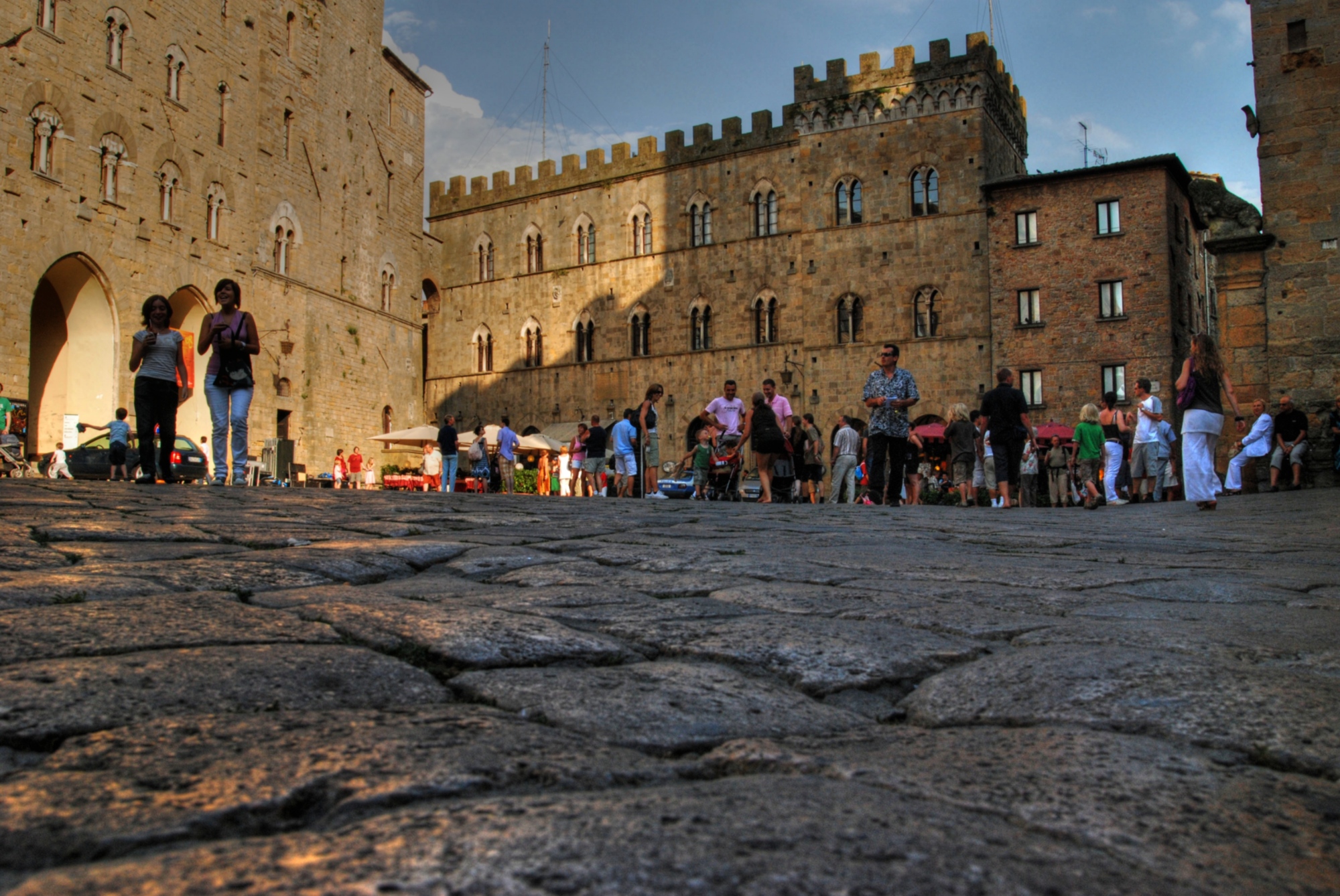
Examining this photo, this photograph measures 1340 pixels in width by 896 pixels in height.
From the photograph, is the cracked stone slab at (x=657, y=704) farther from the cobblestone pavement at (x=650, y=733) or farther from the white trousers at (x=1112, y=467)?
the white trousers at (x=1112, y=467)

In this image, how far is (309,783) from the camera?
1131mm

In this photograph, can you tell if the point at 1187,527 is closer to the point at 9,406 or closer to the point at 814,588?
the point at 814,588

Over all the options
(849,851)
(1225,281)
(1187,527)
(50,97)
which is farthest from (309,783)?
(50,97)

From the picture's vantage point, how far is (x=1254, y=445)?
14.5 m

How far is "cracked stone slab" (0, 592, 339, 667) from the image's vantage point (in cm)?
180

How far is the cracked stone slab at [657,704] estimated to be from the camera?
1498mm

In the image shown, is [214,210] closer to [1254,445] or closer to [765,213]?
[765,213]

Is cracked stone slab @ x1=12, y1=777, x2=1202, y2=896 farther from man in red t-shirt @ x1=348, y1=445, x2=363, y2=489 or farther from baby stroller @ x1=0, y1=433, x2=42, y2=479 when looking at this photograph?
man in red t-shirt @ x1=348, y1=445, x2=363, y2=489

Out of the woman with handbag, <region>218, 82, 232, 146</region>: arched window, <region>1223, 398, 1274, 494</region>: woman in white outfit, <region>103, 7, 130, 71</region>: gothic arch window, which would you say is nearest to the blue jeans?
the woman with handbag

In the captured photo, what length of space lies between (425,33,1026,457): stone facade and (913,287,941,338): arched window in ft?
0.15

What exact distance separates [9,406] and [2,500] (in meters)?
15.9

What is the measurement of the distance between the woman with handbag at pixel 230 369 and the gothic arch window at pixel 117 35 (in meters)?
18.1

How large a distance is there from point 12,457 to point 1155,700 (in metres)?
20.6

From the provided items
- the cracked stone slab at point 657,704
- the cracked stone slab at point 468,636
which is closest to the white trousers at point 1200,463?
the cracked stone slab at point 468,636
